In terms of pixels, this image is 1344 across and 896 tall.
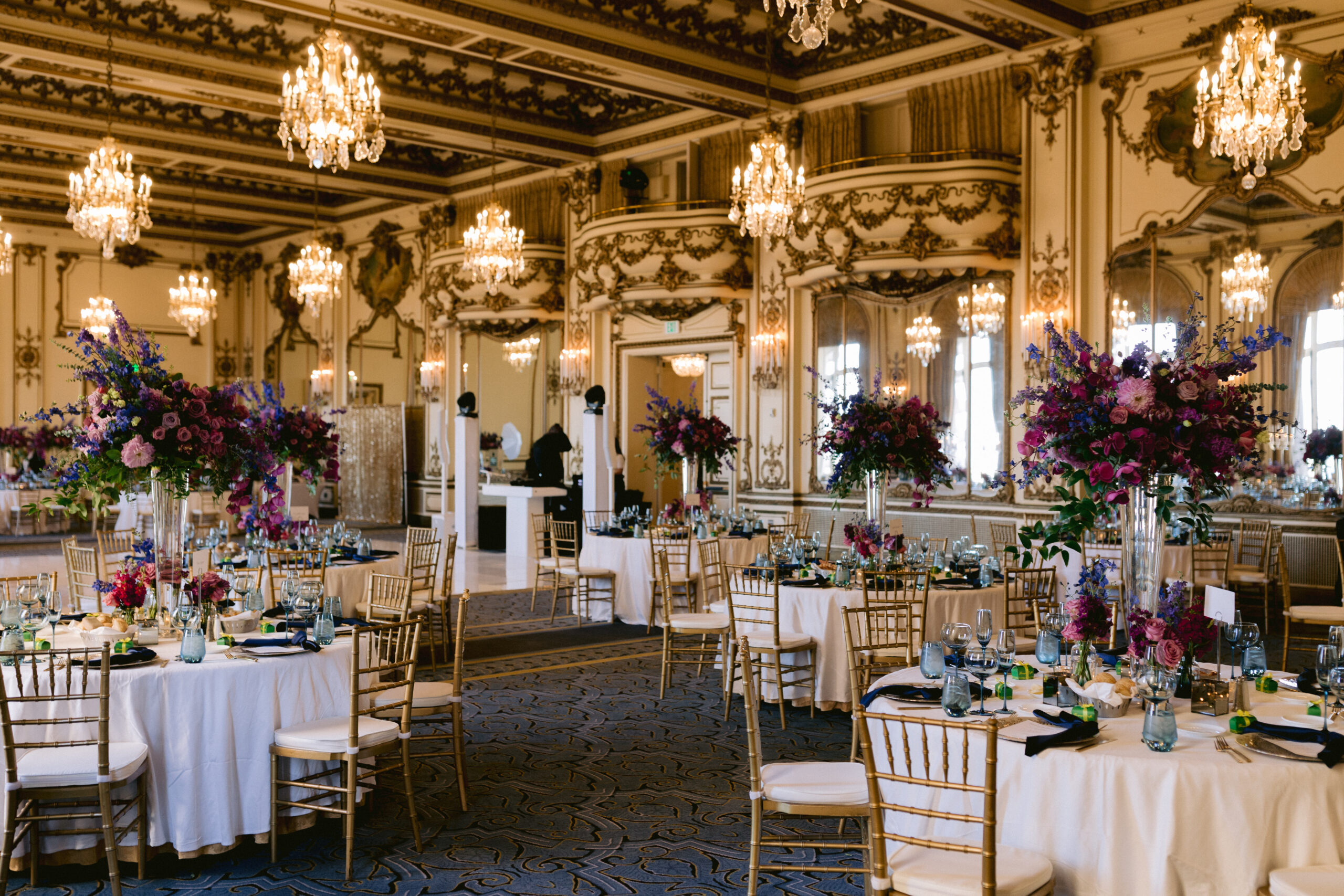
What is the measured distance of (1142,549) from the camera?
4.14 meters

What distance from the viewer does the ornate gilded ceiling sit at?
1097cm

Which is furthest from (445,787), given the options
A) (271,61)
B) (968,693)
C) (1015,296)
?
(271,61)

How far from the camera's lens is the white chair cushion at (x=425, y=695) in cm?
510

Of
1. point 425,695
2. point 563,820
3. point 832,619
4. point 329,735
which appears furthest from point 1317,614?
point 329,735

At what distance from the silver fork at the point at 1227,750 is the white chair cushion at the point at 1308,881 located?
0.29 metres

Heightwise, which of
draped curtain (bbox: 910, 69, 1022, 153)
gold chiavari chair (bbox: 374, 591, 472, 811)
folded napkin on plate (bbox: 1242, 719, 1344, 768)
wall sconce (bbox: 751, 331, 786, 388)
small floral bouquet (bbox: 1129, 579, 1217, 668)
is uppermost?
draped curtain (bbox: 910, 69, 1022, 153)

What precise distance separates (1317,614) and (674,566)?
4.84m

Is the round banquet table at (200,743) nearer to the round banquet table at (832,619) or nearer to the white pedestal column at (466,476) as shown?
the round banquet table at (832,619)

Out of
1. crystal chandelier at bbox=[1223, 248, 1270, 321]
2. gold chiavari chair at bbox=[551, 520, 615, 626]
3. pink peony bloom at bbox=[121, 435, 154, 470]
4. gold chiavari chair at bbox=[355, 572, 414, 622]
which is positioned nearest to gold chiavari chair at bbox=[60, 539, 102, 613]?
pink peony bloom at bbox=[121, 435, 154, 470]

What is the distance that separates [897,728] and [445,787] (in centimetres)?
260

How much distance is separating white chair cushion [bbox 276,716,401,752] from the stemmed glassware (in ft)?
7.49

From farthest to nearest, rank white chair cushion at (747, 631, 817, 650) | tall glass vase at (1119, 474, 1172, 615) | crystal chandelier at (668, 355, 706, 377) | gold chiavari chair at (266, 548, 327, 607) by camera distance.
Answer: crystal chandelier at (668, 355, 706, 377), gold chiavari chair at (266, 548, 327, 607), white chair cushion at (747, 631, 817, 650), tall glass vase at (1119, 474, 1172, 615)

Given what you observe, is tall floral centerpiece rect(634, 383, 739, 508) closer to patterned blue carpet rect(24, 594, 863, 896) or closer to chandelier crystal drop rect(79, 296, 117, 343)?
patterned blue carpet rect(24, 594, 863, 896)

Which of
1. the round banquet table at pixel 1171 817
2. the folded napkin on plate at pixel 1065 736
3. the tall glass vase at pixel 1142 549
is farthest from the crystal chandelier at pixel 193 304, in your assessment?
the round banquet table at pixel 1171 817
